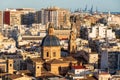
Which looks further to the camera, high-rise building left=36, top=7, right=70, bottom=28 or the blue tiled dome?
high-rise building left=36, top=7, right=70, bottom=28

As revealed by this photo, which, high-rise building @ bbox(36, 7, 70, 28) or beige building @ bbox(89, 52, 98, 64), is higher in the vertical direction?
high-rise building @ bbox(36, 7, 70, 28)

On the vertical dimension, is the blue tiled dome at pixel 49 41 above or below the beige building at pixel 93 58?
above

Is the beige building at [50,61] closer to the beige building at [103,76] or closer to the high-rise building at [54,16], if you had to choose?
the beige building at [103,76]

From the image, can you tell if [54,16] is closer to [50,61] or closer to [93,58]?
[93,58]

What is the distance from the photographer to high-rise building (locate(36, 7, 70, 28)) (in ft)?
206

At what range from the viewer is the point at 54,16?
206ft

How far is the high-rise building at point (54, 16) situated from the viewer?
206 feet

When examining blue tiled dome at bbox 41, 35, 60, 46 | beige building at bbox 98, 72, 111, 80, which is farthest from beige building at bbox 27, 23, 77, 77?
beige building at bbox 98, 72, 111, 80

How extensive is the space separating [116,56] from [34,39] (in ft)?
60.0

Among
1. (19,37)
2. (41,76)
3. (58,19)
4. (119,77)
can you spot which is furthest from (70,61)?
(58,19)

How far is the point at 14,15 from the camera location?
2621 inches

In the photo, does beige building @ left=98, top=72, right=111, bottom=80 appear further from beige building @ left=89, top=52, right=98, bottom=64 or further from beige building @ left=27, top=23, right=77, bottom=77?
beige building @ left=89, top=52, right=98, bottom=64

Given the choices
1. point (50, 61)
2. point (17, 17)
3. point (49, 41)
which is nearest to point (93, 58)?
point (49, 41)

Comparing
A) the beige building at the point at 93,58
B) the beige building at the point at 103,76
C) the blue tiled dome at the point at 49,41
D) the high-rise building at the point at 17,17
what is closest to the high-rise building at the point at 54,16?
the high-rise building at the point at 17,17
